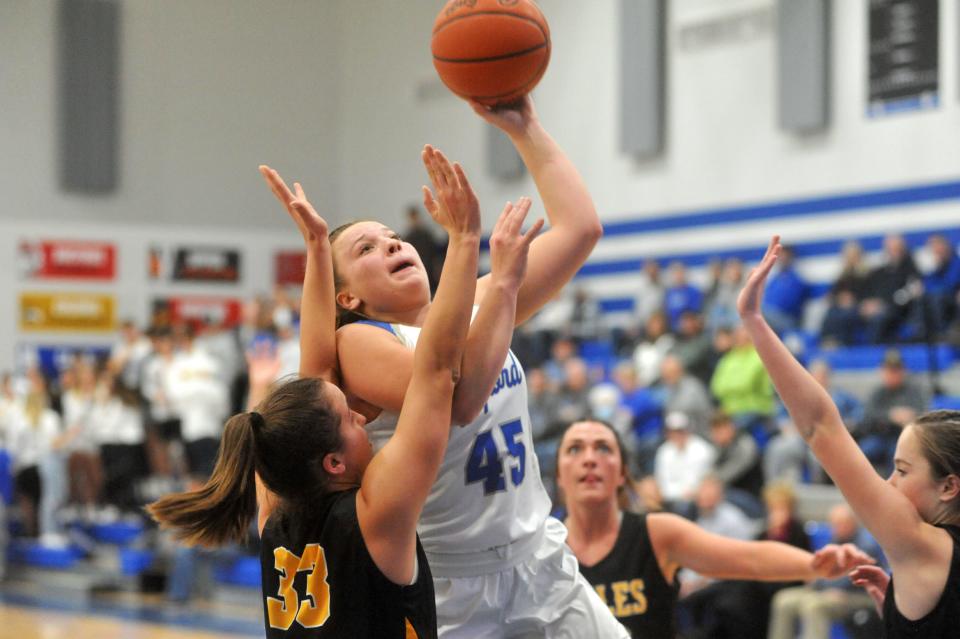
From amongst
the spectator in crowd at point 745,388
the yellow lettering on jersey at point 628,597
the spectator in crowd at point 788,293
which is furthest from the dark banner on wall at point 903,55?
the yellow lettering on jersey at point 628,597

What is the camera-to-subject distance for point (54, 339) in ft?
61.8

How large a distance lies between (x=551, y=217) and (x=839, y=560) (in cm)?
112

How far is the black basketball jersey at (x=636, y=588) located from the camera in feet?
13.4

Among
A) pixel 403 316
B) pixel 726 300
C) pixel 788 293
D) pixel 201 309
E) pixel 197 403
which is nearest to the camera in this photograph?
pixel 403 316

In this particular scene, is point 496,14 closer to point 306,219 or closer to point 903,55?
point 306,219

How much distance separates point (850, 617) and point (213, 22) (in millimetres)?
15085

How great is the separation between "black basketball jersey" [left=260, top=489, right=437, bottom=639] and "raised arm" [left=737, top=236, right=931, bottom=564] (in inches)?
35.3

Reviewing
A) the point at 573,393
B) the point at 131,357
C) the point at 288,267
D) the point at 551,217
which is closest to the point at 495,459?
the point at 551,217

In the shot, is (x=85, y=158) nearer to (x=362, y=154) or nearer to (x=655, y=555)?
(x=362, y=154)

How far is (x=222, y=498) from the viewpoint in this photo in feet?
8.72

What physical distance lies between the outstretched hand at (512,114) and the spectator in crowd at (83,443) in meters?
12.3

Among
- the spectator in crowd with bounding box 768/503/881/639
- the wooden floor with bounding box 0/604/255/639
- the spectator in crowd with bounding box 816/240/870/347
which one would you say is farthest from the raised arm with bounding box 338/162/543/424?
the spectator in crowd with bounding box 816/240/870/347

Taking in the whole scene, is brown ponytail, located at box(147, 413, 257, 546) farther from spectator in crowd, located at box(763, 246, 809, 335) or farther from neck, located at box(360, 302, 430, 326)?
spectator in crowd, located at box(763, 246, 809, 335)

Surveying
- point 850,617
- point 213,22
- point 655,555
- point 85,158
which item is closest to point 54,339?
point 85,158
